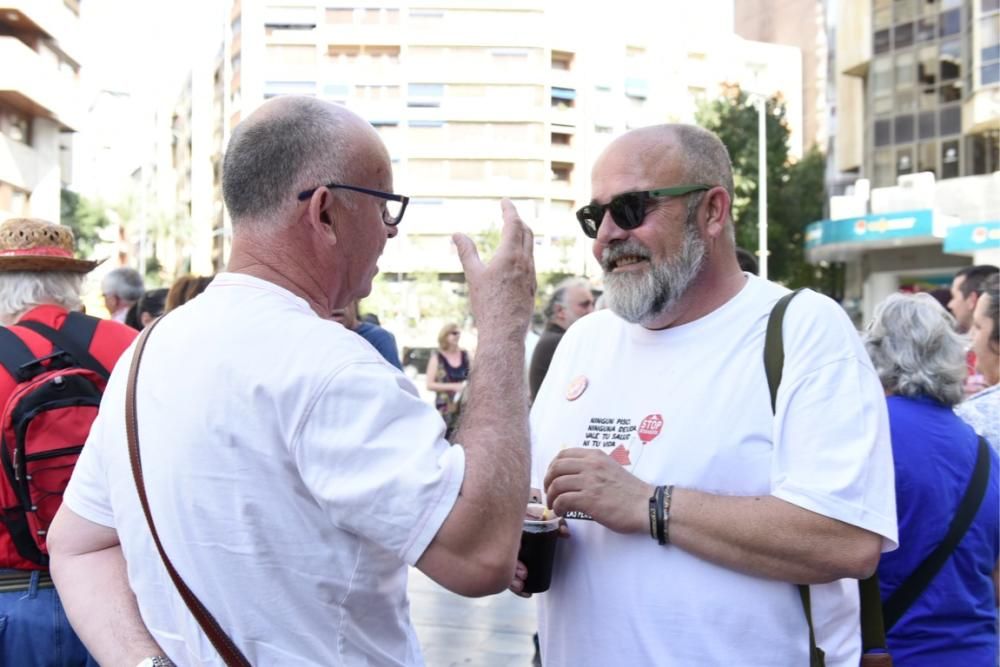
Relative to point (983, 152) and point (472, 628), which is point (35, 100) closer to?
point (983, 152)

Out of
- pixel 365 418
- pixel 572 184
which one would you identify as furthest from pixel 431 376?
pixel 572 184

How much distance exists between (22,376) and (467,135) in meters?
75.5

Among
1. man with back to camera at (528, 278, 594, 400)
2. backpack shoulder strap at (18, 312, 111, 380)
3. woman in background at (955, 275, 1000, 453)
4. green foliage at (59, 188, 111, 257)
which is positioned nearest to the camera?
backpack shoulder strap at (18, 312, 111, 380)

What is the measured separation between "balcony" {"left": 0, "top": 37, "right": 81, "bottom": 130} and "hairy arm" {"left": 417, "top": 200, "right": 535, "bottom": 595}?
37831 millimetres

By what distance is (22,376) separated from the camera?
3164 mm

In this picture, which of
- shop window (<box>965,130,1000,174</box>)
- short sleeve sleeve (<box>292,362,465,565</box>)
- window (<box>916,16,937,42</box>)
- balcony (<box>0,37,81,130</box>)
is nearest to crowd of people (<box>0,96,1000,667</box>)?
short sleeve sleeve (<box>292,362,465,565</box>)

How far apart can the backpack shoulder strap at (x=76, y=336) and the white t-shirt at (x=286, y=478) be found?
1.68 m

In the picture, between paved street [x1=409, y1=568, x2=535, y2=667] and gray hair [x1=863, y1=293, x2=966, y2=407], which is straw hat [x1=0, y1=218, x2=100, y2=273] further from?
paved street [x1=409, y1=568, x2=535, y2=667]

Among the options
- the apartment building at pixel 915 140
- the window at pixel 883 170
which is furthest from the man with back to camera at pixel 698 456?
Answer: the window at pixel 883 170

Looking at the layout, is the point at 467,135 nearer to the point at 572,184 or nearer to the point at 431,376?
the point at 572,184

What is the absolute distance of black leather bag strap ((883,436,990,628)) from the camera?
3.00 meters

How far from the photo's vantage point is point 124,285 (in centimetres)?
765

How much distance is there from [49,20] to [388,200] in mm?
41660

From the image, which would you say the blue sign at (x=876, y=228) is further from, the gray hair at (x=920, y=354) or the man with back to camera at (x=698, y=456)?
the man with back to camera at (x=698, y=456)
